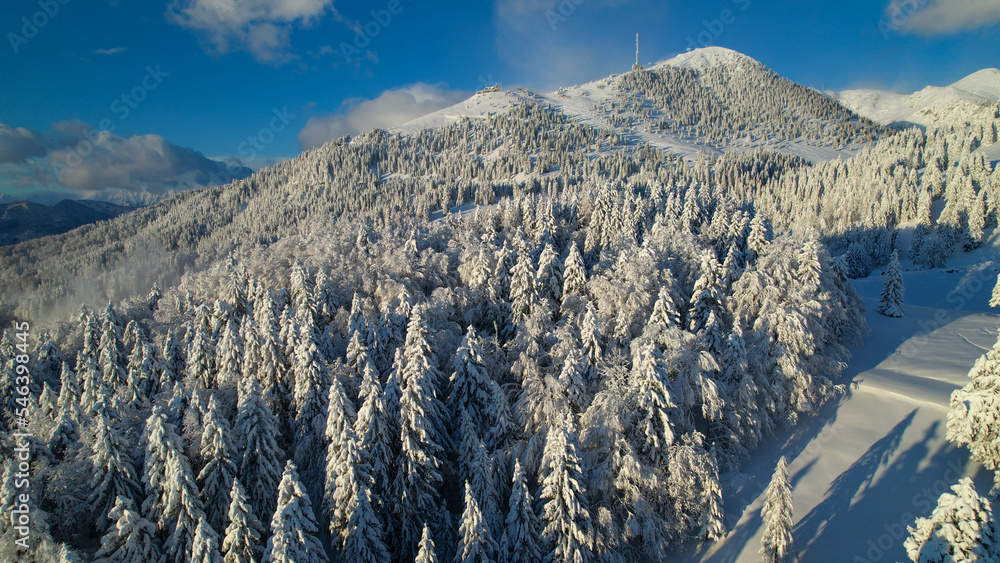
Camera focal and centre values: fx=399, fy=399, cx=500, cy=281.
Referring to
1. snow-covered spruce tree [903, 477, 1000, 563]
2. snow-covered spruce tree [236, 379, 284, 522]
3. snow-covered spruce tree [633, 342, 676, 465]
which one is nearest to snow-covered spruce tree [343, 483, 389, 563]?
snow-covered spruce tree [236, 379, 284, 522]

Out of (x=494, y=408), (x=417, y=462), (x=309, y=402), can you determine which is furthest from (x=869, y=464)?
(x=309, y=402)

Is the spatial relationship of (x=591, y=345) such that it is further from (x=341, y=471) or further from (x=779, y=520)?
(x=341, y=471)

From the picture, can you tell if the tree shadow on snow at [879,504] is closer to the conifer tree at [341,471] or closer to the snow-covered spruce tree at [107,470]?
the conifer tree at [341,471]

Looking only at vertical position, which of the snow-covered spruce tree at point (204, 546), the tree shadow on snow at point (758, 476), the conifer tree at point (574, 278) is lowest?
the tree shadow on snow at point (758, 476)

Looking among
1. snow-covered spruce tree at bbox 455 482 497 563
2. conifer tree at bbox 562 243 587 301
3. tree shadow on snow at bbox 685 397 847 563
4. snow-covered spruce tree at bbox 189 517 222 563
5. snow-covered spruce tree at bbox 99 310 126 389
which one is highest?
conifer tree at bbox 562 243 587 301

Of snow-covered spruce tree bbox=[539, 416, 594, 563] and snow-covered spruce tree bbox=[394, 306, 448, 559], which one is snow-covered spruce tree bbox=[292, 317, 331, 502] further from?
snow-covered spruce tree bbox=[539, 416, 594, 563]

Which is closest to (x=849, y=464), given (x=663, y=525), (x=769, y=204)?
(x=663, y=525)

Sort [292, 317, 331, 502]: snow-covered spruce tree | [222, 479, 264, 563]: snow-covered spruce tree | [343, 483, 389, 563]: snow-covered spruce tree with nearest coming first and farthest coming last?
1. [222, 479, 264, 563]: snow-covered spruce tree
2. [343, 483, 389, 563]: snow-covered spruce tree
3. [292, 317, 331, 502]: snow-covered spruce tree

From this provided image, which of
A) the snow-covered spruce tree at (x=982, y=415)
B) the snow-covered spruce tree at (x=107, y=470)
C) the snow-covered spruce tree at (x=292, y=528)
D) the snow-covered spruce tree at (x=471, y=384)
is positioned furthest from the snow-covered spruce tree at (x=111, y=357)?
the snow-covered spruce tree at (x=982, y=415)
